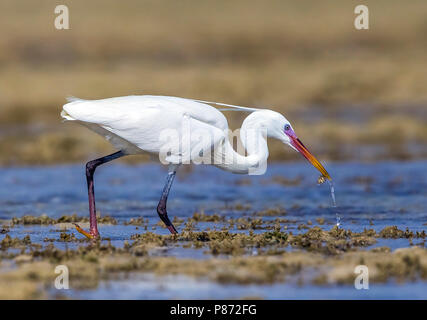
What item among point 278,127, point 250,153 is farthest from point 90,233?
point 278,127

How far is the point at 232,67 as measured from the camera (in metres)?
33.6

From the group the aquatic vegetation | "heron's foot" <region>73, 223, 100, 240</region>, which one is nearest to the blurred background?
the aquatic vegetation

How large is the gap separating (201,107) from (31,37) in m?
27.5

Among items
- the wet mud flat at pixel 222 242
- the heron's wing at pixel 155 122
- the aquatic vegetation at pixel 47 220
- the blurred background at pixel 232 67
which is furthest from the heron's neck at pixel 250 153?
the blurred background at pixel 232 67

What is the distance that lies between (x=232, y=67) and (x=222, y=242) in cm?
2489

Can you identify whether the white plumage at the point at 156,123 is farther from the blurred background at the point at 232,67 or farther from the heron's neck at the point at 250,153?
the blurred background at the point at 232,67

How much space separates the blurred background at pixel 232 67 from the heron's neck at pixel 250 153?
9286 mm

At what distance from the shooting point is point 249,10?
4441 cm

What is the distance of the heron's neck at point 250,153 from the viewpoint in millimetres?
10047

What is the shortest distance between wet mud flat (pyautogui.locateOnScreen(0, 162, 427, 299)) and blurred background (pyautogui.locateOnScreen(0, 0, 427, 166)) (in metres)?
4.63

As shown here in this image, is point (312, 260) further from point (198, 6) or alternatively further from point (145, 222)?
point (198, 6)

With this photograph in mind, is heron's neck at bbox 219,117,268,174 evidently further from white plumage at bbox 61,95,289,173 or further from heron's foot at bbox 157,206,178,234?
heron's foot at bbox 157,206,178,234

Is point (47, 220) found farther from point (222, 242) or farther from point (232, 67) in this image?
point (232, 67)
